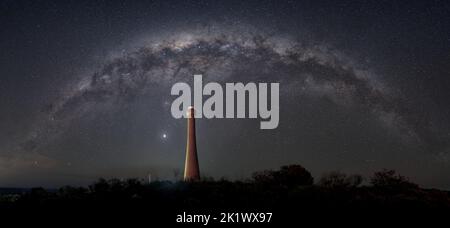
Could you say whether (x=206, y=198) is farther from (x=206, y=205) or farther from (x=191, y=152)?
(x=191, y=152)

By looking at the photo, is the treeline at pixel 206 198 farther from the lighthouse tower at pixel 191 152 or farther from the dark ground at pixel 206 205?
the lighthouse tower at pixel 191 152

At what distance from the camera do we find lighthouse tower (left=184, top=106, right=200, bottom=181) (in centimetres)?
5747

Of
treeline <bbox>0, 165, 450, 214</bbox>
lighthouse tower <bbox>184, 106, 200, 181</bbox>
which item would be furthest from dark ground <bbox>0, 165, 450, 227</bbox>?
lighthouse tower <bbox>184, 106, 200, 181</bbox>

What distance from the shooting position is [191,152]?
59094 millimetres

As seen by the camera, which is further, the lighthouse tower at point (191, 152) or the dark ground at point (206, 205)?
the lighthouse tower at point (191, 152)

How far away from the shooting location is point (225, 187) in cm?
2695

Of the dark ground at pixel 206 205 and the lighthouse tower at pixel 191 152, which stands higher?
the lighthouse tower at pixel 191 152

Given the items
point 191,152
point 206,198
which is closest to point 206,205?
point 206,198

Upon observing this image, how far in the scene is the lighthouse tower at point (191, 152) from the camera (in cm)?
5747

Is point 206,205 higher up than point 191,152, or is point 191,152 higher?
point 191,152

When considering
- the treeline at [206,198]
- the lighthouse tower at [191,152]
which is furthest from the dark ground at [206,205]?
the lighthouse tower at [191,152]
